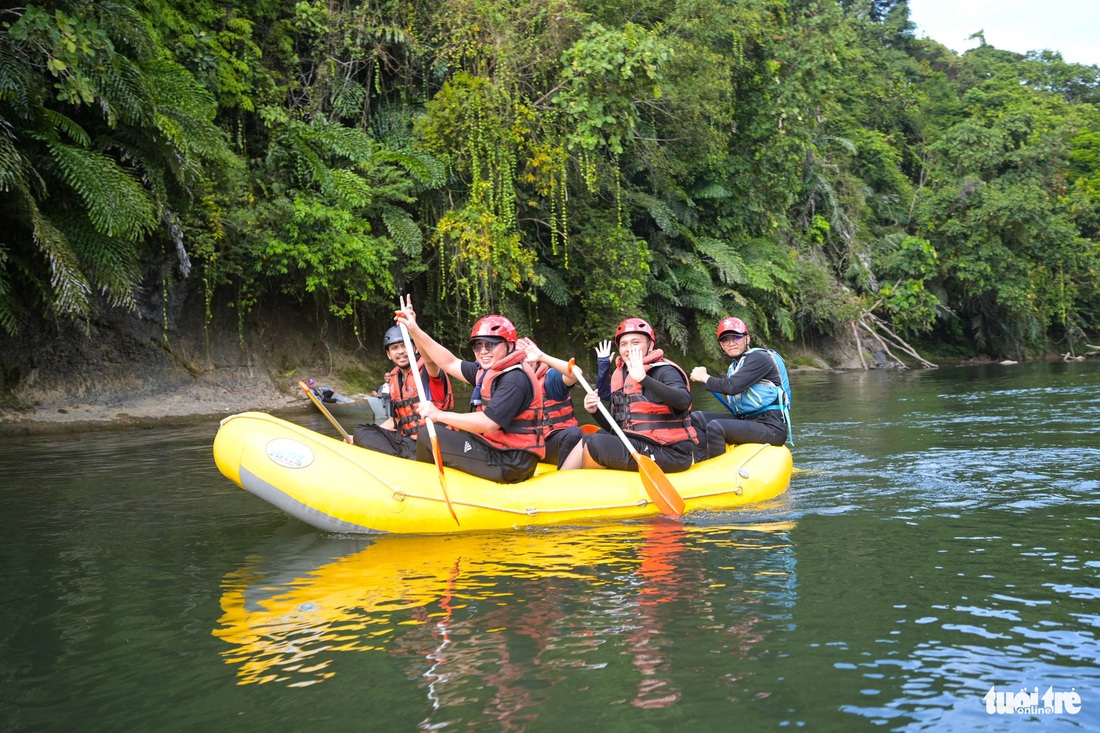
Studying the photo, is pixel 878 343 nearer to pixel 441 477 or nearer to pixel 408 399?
pixel 408 399

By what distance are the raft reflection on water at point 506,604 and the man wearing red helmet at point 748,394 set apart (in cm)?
177

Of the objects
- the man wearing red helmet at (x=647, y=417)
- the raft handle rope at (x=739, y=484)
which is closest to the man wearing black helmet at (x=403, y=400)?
the man wearing red helmet at (x=647, y=417)

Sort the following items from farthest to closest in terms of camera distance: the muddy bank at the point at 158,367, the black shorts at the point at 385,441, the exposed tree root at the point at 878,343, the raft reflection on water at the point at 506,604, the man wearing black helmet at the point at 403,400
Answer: the exposed tree root at the point at 878,343
the muddy bank at the point at 158,367
the black shorts at the point at 385,441
the man wearing black helmet at the point at 403,400
the raft reflection on water at the point at 506,604

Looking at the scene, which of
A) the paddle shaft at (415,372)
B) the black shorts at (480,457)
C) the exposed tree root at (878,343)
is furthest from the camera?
the exposed tree root at (878,343)

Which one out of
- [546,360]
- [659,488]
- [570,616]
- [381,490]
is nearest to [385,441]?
[381,490]

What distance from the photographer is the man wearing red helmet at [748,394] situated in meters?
7.75

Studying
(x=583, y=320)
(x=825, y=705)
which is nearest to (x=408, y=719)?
(x=825, y=705)

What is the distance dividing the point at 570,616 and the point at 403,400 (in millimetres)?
3193

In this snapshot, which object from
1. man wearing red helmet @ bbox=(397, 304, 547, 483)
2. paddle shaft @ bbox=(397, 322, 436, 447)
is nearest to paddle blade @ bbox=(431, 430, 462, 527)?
paddle shaft @ bbox=(397, 322, 436, 447)

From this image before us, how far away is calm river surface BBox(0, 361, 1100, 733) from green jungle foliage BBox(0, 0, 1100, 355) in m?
4.20

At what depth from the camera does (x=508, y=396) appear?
6129 millimetres

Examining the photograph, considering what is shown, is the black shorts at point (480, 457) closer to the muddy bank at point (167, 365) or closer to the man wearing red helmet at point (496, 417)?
the man wearing red helmet at point (496, 417)

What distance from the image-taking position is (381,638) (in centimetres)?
398

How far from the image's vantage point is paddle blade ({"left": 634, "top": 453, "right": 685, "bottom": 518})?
6383mm
